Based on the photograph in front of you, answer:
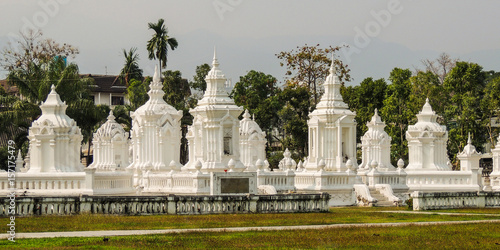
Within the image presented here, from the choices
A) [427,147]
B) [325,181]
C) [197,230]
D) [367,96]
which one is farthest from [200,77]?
[197,230]

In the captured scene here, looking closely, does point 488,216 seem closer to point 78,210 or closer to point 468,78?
point 78,210

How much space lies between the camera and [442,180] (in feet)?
161

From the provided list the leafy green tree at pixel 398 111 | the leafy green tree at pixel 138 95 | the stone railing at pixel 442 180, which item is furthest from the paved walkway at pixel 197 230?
the leafy green tree at pixel 138 95

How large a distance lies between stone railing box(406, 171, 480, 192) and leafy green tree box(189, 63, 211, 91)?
38.5 m

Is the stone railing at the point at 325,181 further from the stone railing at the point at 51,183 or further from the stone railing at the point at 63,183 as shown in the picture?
the stone railing at the point at 51,183

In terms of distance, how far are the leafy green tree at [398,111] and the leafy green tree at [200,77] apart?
57.1 ft

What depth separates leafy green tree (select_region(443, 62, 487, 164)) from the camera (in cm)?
7112

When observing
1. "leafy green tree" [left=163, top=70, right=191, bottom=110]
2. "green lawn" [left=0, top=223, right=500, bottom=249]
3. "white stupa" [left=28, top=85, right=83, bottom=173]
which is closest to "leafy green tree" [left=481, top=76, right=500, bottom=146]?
"leafy green tree" [left=163, top=70, right=191, bottom=110]

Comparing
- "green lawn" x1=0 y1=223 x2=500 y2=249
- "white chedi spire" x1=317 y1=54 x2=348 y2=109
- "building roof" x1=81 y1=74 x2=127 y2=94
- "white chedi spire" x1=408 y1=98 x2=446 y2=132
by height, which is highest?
"building roof" x1=81 y1=74 x2=127 y2=94

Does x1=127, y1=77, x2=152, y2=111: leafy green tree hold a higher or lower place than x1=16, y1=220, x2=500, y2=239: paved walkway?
higher

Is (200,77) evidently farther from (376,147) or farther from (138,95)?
(376,147)

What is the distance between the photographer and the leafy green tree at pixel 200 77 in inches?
3346

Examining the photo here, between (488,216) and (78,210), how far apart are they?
13.6 m

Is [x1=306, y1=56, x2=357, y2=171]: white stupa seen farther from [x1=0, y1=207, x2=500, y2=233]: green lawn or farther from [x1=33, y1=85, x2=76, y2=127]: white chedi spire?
[x1=0, y1=207, x2=500, y2=233]: green lawn
